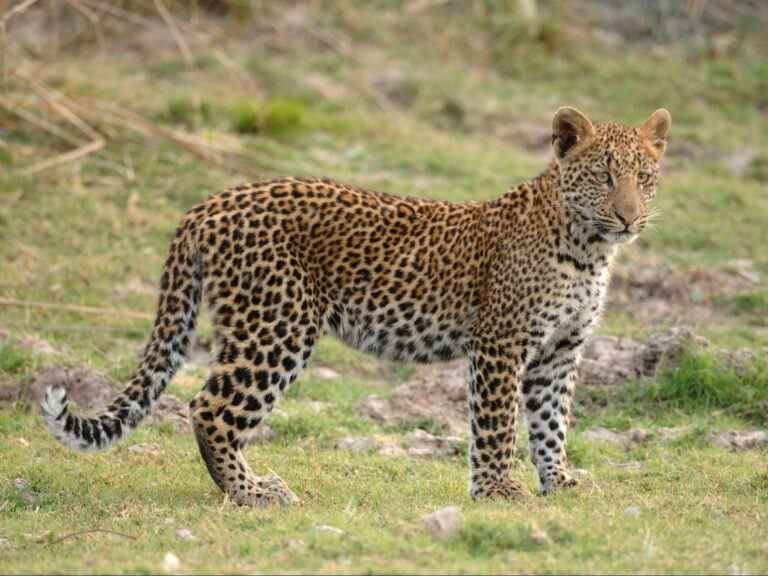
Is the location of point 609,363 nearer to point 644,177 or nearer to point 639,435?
point 639,435

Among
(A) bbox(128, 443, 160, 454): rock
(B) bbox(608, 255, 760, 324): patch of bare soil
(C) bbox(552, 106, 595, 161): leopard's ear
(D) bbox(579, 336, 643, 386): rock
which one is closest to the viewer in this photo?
(C) bbox(552, 106, 595, 161): leopard's ear

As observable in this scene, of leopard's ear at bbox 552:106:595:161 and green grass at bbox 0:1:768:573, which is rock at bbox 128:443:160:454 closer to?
green grass at bbox 0:1:768:573

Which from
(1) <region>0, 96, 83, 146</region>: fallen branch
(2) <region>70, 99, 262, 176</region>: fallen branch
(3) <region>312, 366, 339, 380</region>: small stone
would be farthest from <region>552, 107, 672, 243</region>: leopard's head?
(1) <region>0, 96, 83, 146</region>: fallen branch

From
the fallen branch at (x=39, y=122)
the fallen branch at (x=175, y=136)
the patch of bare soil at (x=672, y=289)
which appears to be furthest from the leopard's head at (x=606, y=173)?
the fallen branch at (x=39, y=122)

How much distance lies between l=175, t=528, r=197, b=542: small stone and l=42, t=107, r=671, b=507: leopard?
91cm

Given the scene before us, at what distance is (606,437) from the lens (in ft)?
35.6

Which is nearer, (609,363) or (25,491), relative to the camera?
(25,491)

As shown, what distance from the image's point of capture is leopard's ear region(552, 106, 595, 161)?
360 inches

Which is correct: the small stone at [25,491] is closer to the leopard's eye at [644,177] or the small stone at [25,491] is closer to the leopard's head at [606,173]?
the leopard's head at [606,173]

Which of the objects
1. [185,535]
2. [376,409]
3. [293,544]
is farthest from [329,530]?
[376,409]

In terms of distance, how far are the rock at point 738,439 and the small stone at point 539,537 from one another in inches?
139

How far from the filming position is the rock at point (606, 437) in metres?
10.7

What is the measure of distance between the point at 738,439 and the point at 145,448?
13.3 feet

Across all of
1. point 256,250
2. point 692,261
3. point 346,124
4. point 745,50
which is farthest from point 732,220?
point 256,250
